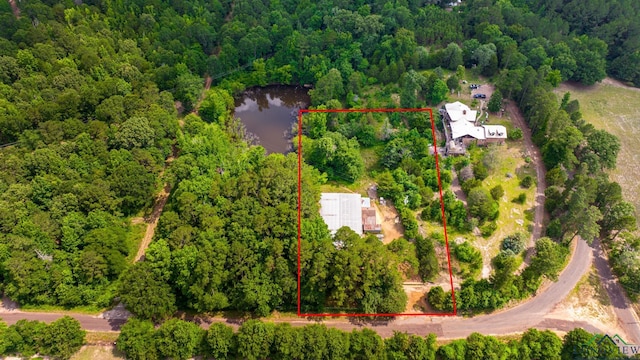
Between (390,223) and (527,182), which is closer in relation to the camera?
(390,223)

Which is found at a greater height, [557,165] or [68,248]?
[557,165]

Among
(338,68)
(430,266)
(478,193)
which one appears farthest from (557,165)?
(338,68)

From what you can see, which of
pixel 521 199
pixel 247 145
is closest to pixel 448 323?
pixel 521 199

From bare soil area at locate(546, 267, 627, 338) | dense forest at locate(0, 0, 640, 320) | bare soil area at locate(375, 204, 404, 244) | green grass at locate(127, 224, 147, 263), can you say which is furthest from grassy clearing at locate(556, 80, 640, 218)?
green grass at locate(127, 224, 147, 263)

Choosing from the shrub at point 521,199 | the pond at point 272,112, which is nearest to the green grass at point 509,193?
the shrub at point 521,199

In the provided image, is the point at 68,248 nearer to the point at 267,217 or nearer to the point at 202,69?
the point at 267,217

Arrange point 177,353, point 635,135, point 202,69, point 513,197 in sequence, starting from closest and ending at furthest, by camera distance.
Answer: point 177,353, point 513,197, point 635,135, point 202,69

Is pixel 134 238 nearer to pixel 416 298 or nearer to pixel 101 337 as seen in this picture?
pixel 101 337
